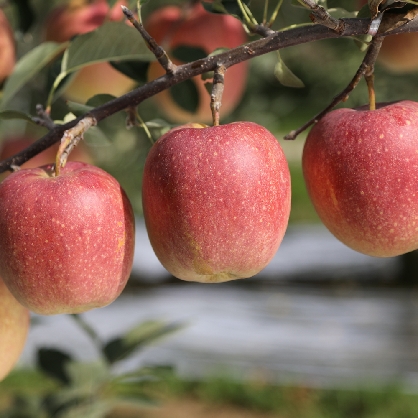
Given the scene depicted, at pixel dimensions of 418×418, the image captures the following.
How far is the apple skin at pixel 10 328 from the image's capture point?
66cm

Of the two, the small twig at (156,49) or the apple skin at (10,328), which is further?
the apple skin at (10,328)

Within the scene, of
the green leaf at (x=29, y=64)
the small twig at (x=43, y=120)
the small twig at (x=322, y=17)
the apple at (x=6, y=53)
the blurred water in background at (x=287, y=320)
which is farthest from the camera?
the blurred water in background at (x=287, y=320)

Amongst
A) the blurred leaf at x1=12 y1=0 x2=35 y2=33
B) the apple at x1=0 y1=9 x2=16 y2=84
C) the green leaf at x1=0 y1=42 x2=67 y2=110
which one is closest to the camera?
the green leaf at x1=0 y1=42 x2=67 y2=110

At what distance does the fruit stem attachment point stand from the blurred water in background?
Answer: 2.44 m

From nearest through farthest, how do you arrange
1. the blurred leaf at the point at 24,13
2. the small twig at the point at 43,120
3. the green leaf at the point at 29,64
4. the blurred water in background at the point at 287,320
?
the small twig at the point at 43,120, the green leaf at the point at 29,64, the blurred leaf at the point at 24,13, the blurred water in background at the point at 287,320

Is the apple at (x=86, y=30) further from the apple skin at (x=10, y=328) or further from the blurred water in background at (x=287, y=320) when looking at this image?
the blurred water in background at (x=287, y=320)

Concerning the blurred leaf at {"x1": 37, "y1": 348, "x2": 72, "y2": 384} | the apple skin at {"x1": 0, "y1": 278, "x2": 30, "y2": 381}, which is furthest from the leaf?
the blurred leaf at {"x1": 37, "y1": 348, "x2": 72, "y2": 384}

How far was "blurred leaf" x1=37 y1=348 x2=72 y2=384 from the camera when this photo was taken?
976 millimetres

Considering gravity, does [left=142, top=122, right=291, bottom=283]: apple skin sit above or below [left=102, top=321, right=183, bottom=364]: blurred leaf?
above

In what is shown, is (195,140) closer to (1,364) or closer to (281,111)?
(1,364)

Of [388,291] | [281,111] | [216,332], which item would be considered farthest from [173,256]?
[388,291]

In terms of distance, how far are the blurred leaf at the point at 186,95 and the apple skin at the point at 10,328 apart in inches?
14.3

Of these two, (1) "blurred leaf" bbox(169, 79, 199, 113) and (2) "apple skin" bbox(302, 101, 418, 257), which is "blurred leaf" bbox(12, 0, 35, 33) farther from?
(2) "apple skin" bbox(302, 101, 418, 257)

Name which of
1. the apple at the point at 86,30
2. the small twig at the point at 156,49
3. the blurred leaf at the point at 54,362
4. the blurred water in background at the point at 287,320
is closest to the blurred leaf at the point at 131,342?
the blurred leaf at the point at 54,362
